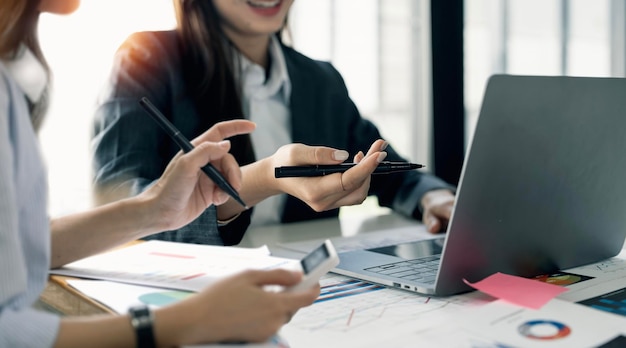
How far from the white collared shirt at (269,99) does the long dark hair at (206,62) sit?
0.15 feet

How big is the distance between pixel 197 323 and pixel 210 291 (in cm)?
2

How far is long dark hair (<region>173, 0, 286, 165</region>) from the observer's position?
1.26 meters

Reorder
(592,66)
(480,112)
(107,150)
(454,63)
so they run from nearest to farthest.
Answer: (480,112) → (107,150) → (454,63) → (592,66)

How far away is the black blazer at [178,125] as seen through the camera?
3.43 ft

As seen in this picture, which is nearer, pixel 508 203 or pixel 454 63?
pixel 508 203

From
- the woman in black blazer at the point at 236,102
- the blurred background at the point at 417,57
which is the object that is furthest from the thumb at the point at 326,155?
the blurred background at the point at 417,57

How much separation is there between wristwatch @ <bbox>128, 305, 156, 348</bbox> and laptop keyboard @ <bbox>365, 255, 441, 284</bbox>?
1.09 ft

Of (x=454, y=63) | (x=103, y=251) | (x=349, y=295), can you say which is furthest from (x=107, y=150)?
(x=454, y=63)

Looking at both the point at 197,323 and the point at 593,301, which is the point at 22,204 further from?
the point at 593,301

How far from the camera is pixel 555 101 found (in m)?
0.62

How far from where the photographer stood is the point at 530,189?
0.65 m

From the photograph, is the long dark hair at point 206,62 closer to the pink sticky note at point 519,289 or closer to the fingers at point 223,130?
the fingers at point 223,130

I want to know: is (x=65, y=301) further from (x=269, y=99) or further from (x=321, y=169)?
(x=269, y=99)

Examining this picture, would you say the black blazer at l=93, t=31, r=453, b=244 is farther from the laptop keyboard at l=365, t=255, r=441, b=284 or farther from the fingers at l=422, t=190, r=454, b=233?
the laptop keyboard at l=365, t=255, r=441, b=284
